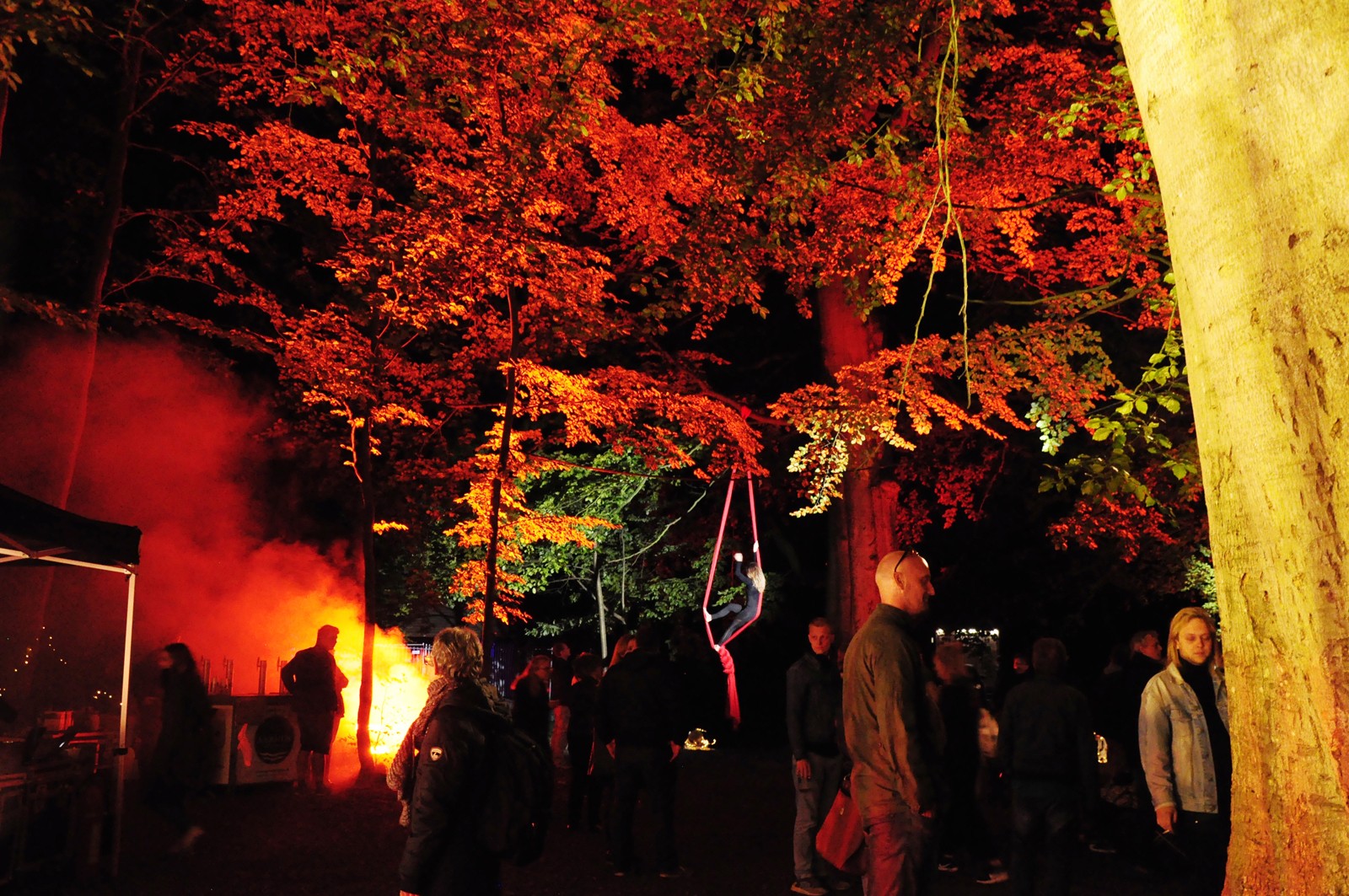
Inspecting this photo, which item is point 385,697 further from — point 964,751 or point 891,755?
point 891,755

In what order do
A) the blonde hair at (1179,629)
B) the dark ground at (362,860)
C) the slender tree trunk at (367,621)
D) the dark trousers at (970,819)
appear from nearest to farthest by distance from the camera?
the blonde hair at (1179,629) < the dark ground at (362,860) < the dark trousers at (970,819) < the slender tree trunk at (367,621)

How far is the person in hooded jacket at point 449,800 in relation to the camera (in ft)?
15.1

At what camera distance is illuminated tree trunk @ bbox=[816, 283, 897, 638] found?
1587 cm

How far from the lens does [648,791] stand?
9273mm

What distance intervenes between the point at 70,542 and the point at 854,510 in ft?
34.9

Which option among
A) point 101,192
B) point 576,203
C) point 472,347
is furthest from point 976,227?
point 101,192

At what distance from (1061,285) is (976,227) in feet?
11.0

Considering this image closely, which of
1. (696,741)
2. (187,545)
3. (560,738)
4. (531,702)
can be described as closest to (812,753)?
(531,702)

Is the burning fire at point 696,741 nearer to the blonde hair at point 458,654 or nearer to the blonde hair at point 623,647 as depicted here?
the blonde hair at point 623,647

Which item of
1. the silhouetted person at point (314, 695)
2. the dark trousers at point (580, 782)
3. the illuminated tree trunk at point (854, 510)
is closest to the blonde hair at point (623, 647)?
the dark trousers at point (580, 782)

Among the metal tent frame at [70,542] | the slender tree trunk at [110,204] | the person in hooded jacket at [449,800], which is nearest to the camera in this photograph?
the person in hooded jacket at [449,800]

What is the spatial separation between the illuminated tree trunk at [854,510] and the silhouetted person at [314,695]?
691cm

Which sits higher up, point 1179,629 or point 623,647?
point 623,647

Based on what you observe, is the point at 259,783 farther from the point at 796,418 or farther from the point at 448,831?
the point at 448,831
